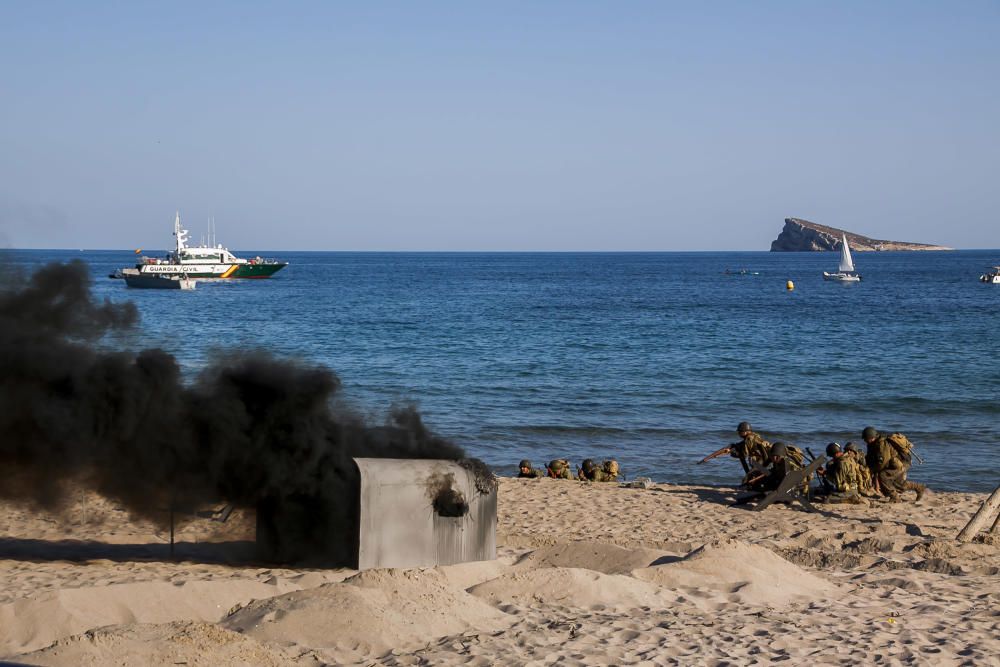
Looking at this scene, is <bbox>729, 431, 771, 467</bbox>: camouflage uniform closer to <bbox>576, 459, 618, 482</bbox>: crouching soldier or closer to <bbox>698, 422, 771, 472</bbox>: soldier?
<bbox>698, 422, 771, 472</bbox>: soldier

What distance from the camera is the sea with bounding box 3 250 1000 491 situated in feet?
70.3

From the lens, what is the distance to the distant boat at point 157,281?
262 ft

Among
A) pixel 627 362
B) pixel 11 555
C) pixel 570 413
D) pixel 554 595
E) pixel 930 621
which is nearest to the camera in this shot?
pixel 930 621

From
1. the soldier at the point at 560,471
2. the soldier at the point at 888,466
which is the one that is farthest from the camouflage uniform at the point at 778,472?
the soldier at the point at 560,471

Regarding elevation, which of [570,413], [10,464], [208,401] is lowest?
[570,413]

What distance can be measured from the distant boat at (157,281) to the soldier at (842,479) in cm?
7078

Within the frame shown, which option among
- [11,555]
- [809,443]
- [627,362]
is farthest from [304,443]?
[627,362]

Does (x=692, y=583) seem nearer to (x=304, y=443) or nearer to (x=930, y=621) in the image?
(x=930, y=621)

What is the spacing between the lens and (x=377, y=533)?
32.7 feet

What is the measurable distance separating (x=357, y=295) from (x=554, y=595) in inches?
2913

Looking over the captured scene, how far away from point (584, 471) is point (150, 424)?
8.69 m

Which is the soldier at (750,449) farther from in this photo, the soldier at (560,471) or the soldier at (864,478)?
the soldier at (560,471)

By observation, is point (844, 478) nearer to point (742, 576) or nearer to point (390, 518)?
point (742, 576)

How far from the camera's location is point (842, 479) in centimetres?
1457
